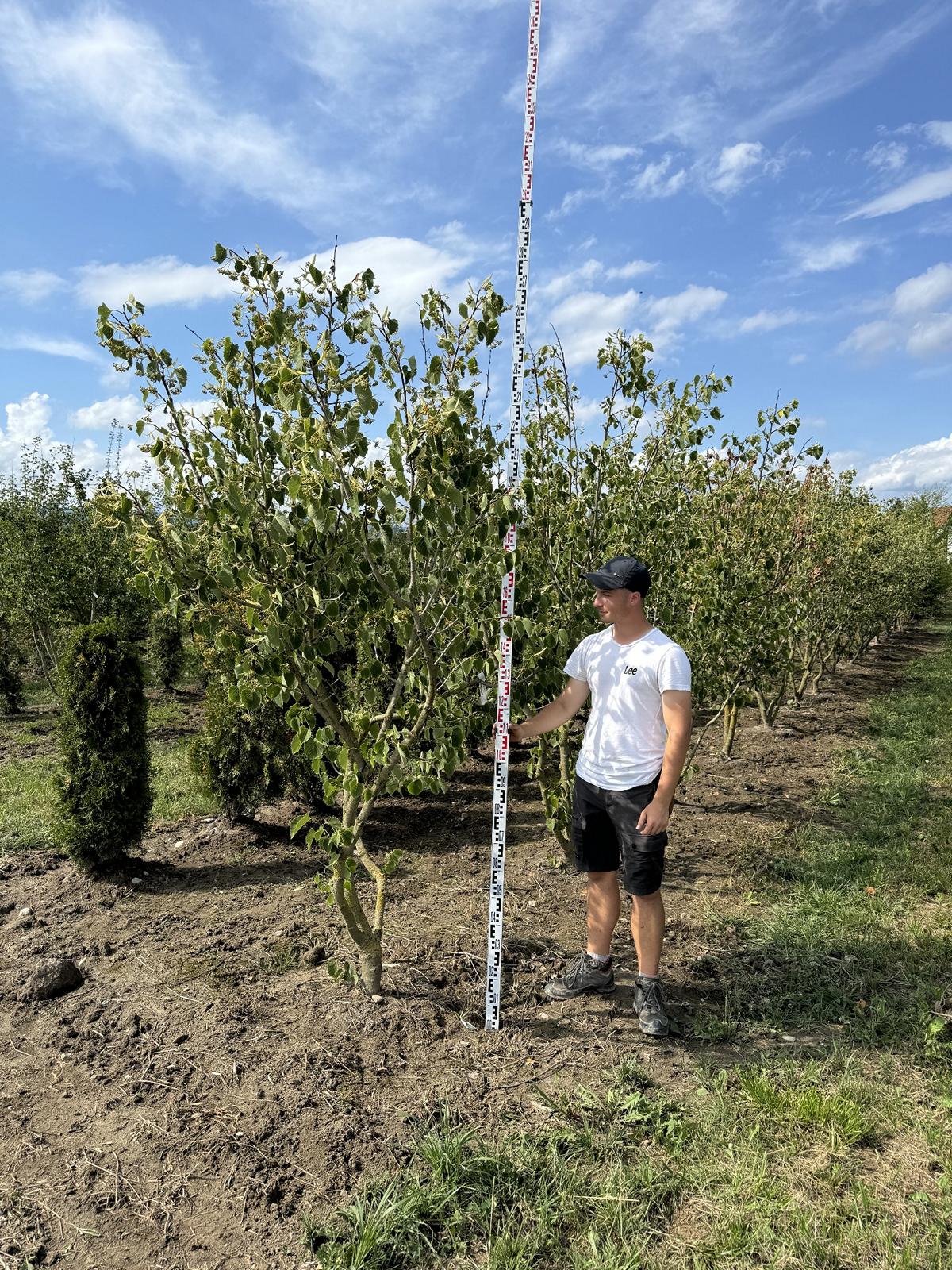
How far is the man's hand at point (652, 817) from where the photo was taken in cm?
349

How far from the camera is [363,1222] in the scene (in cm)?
255

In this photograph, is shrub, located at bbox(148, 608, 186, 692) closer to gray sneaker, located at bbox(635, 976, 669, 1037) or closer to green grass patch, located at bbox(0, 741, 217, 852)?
green grass patch, located at bbox(0, 741, 217, 852)

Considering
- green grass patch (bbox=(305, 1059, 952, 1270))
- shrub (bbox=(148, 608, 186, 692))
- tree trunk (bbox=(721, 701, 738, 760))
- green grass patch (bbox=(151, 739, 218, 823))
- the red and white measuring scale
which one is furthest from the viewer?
shrub (bbox=(148, 608, 186, 692))

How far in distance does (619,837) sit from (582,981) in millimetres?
795

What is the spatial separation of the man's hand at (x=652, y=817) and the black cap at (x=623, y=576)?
0.95 m

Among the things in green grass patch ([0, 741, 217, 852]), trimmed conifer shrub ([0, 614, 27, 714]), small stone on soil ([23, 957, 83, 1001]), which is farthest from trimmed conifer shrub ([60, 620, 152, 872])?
trimmed conifer shrub ([0, 614, 27, 714])

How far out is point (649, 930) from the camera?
370cm

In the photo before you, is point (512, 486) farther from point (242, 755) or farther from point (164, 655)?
point (164, 655)

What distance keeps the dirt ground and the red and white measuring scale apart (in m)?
0.54

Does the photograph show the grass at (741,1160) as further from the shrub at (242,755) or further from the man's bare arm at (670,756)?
the shrub at (242,755)

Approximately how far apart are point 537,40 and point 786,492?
593 centimetres

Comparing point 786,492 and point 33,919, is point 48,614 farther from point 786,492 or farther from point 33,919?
point 786,492

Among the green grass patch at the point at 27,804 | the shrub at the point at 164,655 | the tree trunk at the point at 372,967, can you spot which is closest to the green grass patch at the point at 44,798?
the green grass patch at the point at 27,804

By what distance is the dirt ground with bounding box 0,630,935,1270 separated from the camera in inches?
108
